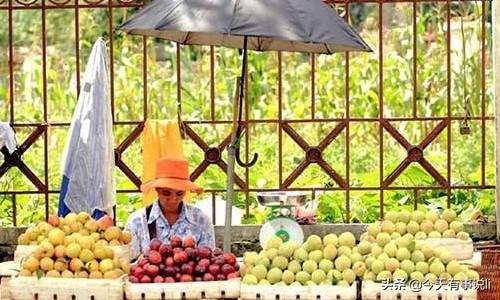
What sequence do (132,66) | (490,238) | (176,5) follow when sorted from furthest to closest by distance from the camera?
(132,66)
(490,238)
(176,5)

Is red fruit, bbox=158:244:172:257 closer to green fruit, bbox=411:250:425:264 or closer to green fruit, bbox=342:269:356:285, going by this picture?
green fruit, bbox=342:269:356:285

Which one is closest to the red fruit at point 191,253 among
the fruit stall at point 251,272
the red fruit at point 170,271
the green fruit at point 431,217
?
the fruit stall at point 251,272

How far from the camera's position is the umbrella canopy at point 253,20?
6.45 meters

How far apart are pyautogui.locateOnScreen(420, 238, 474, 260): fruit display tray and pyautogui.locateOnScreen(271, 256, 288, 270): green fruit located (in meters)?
1.02

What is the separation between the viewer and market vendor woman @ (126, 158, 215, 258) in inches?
285

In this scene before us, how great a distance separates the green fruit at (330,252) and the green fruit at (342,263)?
7cm

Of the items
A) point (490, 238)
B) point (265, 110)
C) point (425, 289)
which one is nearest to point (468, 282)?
point (425, 289)

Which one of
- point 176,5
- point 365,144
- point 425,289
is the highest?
point 176,5

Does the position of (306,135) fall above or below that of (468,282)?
above

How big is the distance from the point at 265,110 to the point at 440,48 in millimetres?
1786

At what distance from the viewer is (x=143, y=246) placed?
23.9ft

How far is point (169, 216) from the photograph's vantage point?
24.3ft

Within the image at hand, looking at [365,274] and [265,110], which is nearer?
[365,274]

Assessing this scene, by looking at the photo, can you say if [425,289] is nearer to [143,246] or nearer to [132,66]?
[143,246]
